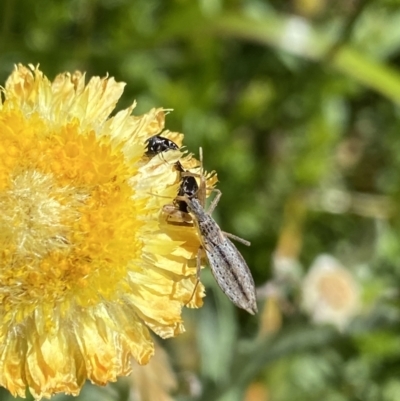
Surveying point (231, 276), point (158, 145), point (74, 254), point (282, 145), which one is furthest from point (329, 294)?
point (282, 145)

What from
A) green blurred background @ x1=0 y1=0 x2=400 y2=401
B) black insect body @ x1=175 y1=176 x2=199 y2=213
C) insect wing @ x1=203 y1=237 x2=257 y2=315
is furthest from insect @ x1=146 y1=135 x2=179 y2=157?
green blurred background @ x1=0 y1=0 x2=400 y2=401

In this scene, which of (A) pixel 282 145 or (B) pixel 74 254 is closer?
(B) pixel 74 254

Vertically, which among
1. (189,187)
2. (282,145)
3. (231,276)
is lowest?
(231,276)

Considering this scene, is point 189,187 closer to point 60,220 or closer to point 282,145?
point 60,220

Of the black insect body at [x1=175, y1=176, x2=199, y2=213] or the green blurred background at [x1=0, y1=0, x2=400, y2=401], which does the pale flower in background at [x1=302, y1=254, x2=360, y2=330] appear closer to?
the green blurred background at [x1=0, y1=0, x2=400, y2=401]

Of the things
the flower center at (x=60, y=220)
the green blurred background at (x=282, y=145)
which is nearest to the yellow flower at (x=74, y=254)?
the flower center at (x=60, y=220)

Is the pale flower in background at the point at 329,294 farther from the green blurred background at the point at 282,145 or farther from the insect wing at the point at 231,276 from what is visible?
the insect wing at the point at 231,276
